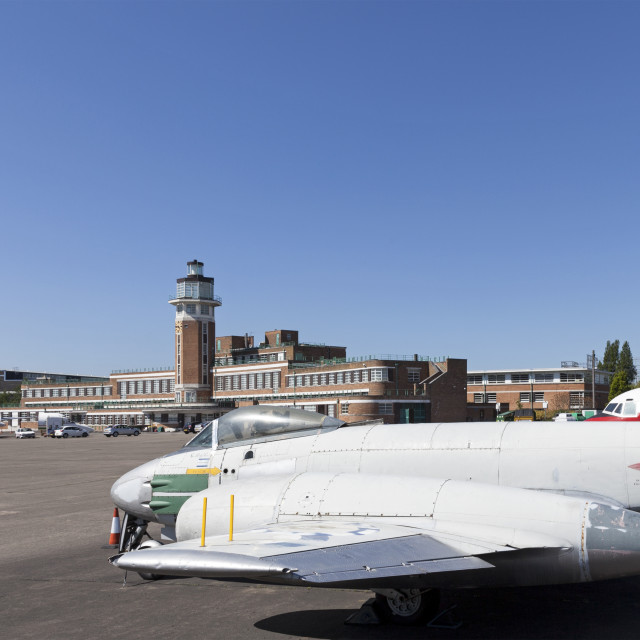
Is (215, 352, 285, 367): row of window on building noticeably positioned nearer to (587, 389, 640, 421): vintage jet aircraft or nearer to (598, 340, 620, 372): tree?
(598, 340, 620, 372): tree

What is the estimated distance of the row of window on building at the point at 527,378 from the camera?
108 m

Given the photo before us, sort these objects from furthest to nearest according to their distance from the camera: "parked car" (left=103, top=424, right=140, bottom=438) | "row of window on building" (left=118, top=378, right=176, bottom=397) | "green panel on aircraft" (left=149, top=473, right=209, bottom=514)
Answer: "row of window on building" (left=118, top=378, right=176, bottom=397), "parked car" (left=103, top=424, right=140, bottom=438), "green panel on aircraft" (left=149, top=473, right=209, bottom=514)

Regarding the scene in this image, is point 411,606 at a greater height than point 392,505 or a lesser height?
lesser

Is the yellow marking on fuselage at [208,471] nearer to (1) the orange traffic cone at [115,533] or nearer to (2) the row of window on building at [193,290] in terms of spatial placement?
(1) the orange traffic cone at [115,533]

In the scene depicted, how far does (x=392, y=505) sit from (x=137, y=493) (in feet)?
16.3

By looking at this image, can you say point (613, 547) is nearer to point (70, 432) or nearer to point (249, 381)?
point (70, 432)

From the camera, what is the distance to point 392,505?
9328 millimetres

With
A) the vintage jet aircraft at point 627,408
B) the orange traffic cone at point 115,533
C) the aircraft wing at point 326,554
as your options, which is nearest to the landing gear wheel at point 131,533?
the orange traffic cone at point 115,533

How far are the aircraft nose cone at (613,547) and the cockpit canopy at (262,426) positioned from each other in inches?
190

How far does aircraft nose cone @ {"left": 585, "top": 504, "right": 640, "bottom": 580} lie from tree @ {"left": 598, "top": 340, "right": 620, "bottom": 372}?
388 feet

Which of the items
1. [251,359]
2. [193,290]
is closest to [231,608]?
[251,359]

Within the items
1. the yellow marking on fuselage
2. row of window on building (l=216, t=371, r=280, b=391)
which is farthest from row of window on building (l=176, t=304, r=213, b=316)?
the yellow marking on fuselage

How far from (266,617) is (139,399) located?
119472 millimetres

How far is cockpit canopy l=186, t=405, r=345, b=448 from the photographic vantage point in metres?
11.9
